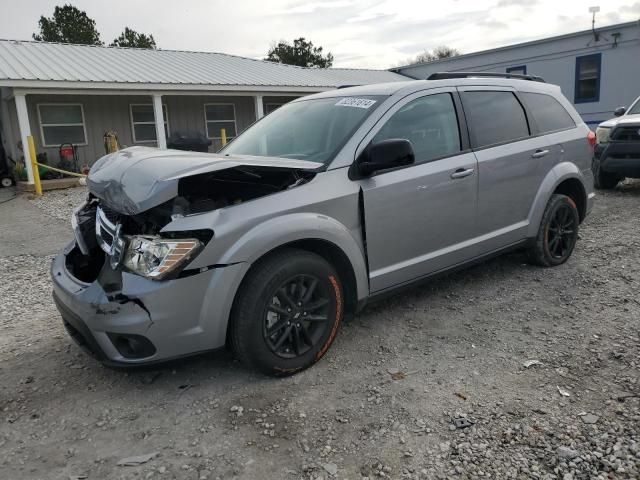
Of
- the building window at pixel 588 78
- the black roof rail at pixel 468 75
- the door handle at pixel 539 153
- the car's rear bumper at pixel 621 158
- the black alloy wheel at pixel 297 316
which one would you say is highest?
the building window at pixel 588 78

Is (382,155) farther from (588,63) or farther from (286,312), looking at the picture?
(588,63)

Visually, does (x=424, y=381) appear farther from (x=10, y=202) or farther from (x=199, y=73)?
(x=199, y=73)

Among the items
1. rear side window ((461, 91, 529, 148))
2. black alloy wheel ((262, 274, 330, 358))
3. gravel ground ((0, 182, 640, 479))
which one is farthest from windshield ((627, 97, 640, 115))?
black alloy wheel ((262, 274, 330, 358))

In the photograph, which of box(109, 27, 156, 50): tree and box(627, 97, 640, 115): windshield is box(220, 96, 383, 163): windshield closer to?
box(627, 97, 640, 115): windshield

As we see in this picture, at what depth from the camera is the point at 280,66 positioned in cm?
2161

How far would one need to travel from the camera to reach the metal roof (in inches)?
539

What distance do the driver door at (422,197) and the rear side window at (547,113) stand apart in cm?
112

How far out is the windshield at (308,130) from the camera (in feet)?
11.6

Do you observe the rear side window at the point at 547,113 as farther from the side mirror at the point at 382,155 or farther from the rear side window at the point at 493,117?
the side mirror at the point at 382,155

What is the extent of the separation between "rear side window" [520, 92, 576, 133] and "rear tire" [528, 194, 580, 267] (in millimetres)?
672

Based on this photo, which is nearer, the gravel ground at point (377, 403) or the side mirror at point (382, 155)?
the gravel ground at point (377, 403)

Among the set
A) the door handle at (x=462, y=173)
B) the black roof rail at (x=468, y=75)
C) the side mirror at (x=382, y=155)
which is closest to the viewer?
the side mirror at (x=382, y=155)

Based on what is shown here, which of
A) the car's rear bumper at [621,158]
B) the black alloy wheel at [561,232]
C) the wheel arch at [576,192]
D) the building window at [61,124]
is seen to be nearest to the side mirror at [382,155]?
the black alloy wheel at [561,232]

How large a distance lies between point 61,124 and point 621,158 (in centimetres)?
1491
